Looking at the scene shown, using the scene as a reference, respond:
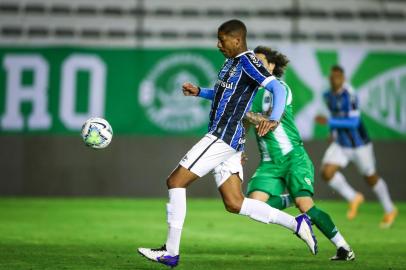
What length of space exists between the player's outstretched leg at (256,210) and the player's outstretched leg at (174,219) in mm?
381

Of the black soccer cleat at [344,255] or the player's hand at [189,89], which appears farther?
the black soccer cleat at [344,255]

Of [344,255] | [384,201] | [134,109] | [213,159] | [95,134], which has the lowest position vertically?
[384,201]

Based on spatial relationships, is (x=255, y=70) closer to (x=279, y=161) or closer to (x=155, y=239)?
(x=279, y=161)

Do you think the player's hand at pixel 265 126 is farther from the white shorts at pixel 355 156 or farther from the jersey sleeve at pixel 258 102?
the white shorts at pixel 355 156

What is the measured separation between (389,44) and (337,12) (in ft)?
4.45

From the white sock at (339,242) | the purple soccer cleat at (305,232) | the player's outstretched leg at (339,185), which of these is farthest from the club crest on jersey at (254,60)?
the player's outstretched leg at (339,185)

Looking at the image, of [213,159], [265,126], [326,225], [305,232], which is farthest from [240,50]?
[326,225]

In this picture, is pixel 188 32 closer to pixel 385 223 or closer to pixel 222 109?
pixel 385 223


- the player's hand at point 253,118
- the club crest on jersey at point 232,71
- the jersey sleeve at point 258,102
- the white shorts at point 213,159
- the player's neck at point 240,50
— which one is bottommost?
the white shorts at point 213,159

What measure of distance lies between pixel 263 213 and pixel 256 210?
8 centimetres

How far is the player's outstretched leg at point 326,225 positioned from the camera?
8.66 m

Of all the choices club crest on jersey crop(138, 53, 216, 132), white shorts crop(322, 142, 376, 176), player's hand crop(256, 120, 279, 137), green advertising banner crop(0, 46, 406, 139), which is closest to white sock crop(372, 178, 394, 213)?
white shorts crop(322, 142, 376, 176)

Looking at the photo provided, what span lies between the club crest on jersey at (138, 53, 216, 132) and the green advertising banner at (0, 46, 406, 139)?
0.02 metres

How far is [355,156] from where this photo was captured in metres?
14.5
